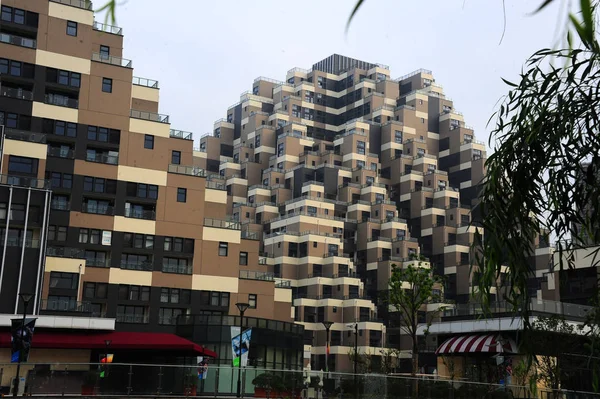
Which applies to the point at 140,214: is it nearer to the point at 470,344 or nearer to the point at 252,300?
the point at 252,300

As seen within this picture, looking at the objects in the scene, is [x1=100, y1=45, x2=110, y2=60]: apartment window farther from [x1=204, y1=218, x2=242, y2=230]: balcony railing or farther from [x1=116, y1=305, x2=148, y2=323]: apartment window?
[x1=116, y1=305, x2=148, y2=323]: apartment window

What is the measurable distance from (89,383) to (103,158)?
3869 cm

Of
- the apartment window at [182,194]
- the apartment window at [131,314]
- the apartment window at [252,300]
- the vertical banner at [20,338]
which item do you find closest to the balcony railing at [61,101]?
the apartment window at [182,194]

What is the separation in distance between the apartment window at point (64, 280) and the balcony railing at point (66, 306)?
2698 mm

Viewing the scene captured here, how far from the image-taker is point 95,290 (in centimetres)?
6812

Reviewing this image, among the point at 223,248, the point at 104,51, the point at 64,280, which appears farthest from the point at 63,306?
the point at 104,51

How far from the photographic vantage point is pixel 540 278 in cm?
12056

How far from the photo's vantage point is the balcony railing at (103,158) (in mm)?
69062

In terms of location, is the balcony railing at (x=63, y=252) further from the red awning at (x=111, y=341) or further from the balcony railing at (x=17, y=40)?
the balcony railing at (x=17, y=40)

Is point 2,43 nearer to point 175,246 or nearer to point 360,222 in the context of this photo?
point 175,246

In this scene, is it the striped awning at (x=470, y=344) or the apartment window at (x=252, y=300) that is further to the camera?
the apartment window at (x=252, y=300)

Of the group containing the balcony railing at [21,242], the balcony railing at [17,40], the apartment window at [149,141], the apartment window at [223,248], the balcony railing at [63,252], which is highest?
the balcony railing at [17,40]

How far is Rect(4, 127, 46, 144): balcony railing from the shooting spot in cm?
6431

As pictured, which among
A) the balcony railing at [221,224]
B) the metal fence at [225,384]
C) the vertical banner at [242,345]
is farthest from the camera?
the balcony railing at [221,224]
